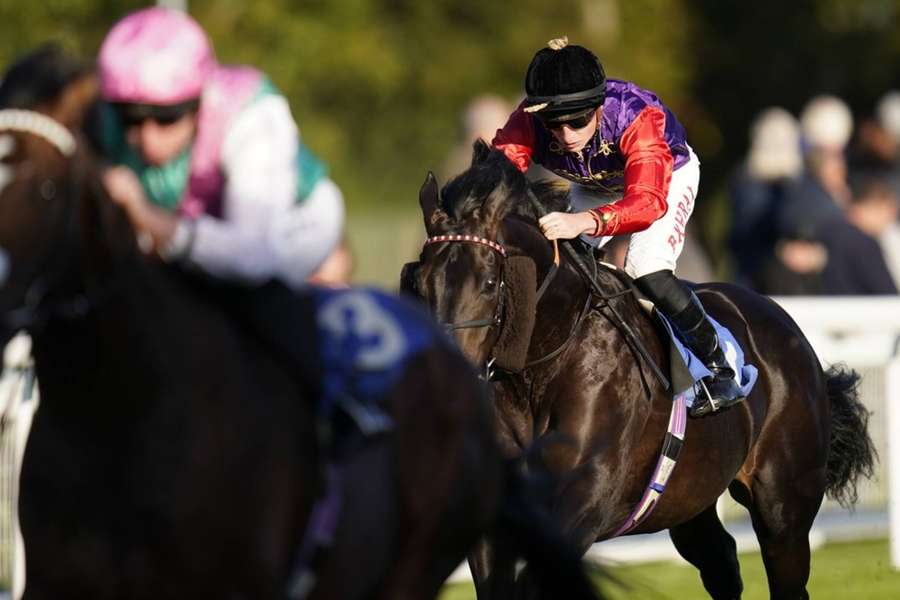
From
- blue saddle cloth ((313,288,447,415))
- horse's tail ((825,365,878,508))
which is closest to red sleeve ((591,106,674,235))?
horse's tail ((825,365,878,508))

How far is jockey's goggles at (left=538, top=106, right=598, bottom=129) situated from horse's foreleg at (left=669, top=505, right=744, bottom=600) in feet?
5.21

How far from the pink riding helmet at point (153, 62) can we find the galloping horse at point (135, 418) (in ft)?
0.26

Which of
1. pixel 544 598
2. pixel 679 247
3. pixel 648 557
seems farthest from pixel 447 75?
pixel 544 598

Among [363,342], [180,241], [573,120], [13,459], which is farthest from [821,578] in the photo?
[180,241]

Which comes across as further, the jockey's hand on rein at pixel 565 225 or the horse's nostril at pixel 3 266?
the jockey's hand on rein at pixel 565 225

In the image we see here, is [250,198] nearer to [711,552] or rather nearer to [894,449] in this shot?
[711,552]

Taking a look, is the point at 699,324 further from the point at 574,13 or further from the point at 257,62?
the point at 574,13

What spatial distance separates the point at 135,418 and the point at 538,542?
127 centimetres

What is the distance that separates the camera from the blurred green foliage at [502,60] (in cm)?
2250

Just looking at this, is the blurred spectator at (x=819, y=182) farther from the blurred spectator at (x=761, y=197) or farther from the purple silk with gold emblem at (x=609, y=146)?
the purple silk with gold emblem at (x=609, y=146)

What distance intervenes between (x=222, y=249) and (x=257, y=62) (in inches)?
684

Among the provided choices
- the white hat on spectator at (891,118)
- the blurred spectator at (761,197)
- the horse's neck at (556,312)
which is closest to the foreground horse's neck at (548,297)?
the horse's neck at (556,312)

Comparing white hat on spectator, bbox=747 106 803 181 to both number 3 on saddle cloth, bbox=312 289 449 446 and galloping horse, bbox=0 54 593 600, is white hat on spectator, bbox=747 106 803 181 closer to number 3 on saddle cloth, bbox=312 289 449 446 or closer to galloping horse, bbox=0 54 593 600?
number 3 on saddle cloth, bbox=312 289 449 446

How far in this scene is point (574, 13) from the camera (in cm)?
Answer: 2566
